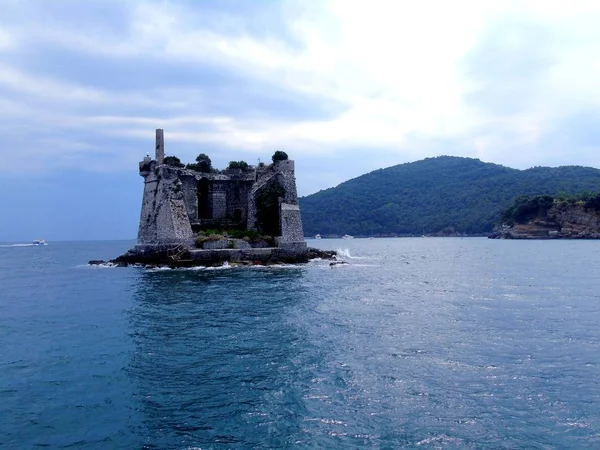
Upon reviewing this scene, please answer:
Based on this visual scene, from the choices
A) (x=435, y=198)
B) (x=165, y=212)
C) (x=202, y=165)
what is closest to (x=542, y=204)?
(x=435, y=198)

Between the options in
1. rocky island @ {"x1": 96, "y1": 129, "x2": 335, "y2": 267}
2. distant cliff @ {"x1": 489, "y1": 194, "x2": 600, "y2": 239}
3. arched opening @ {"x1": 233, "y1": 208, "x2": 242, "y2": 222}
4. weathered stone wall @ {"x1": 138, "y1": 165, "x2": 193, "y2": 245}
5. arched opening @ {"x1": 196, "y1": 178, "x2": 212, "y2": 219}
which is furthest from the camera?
distant cliff @ {"x1": 489, "y1": 194, "x2": 600, "y2": 239}

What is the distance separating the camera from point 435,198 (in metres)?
171

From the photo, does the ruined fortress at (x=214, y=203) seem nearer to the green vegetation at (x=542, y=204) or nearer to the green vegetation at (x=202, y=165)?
the green vegetation at (x=202, y=165)

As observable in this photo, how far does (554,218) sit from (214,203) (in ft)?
282

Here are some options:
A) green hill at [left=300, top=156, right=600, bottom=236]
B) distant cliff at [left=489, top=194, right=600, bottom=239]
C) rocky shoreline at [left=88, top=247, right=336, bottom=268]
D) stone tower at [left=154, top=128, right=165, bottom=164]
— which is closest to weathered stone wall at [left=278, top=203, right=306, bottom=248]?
rocky shoreline at [left=88, top=247, right=336, bottom=268]

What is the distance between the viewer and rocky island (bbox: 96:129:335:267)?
4119 cm

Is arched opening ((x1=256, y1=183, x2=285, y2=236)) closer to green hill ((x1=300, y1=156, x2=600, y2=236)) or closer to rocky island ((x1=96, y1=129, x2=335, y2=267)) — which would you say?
rocky island ((x1=96, y1=129, x2=335, y2=267))

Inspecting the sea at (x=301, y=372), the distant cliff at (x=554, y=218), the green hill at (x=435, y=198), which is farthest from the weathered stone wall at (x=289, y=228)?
the green hill at (x=435, y=198)

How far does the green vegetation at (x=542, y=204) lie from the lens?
98250 mm

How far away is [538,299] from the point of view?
2280cm

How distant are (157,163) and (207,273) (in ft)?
50.5

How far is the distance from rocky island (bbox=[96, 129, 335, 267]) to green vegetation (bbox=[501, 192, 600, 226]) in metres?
76.9

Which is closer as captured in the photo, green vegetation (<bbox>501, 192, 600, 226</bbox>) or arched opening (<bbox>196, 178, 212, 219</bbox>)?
arched opening (<bbox>196, 178, 212, 219</bbox>)

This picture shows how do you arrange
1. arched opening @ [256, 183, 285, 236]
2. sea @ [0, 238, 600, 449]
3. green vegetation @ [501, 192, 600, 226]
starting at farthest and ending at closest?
green vegetation @ [501, 192, 600, 226] → arched opening @ [256, 183, 285, 236] → sea @ [0, 238, 600, 449]
